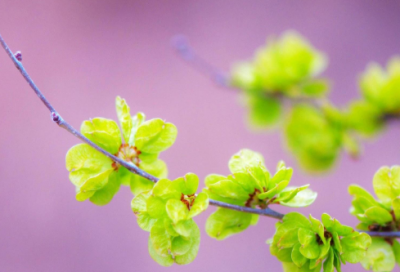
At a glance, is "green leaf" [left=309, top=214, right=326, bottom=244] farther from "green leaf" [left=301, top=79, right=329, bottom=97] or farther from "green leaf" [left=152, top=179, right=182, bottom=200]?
"green leaf" [left=301, top=79, right=329, bottom=97]

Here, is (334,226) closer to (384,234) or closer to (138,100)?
(384,234)

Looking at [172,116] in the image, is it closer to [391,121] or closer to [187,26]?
[187,26]

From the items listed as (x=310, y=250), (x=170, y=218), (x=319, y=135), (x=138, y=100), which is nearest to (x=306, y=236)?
(x=310, y=250)

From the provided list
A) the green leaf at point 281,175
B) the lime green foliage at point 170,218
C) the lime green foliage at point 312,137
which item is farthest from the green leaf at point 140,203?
the lime green foliage at point 312,137

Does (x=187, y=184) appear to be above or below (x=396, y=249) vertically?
above

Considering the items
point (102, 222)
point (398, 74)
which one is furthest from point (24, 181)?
point (398, 74)

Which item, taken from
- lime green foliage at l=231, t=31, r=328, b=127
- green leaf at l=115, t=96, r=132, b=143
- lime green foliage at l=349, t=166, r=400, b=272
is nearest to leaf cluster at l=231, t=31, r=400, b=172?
lime green foliage at l=231, t=31, r=328, b=127
